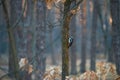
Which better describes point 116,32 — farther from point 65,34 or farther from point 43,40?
point 65,34

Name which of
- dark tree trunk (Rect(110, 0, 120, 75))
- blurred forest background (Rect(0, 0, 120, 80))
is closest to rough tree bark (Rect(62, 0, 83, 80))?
blurred forest background (Rect(0, 0, 120, 80))

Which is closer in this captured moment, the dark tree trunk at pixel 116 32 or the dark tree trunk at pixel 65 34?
the dark tree trunk at pixel 65 34

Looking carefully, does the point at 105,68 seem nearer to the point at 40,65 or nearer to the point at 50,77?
the point at 50,77

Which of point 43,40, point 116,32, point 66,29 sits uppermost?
point 66,29

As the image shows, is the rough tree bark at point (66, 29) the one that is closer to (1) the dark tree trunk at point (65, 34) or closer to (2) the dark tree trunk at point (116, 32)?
(1) the dark tree trunk at point (65, 34)

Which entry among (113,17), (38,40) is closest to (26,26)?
(38,40)

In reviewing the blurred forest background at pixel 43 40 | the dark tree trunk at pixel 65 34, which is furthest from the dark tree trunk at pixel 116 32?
the dark tree trunk at pixel 65 34

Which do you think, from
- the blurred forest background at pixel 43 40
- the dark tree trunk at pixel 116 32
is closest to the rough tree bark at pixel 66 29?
the blurred forest background at pixel 43 40

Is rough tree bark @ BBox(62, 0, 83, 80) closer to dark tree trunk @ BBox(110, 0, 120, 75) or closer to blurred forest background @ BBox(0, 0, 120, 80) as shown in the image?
blurred forest background @ BBox(0, 0, 120, 80)

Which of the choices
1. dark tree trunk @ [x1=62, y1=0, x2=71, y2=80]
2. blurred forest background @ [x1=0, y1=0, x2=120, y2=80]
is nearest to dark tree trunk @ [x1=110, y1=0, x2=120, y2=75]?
blurred forest background @ [x1=0, y1=0, x2=120, y2=80]

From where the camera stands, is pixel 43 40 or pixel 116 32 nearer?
pixel 116 32

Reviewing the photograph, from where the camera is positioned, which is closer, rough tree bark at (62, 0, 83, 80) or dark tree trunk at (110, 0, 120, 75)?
rough tree bark at (62, 0, 83, 80)

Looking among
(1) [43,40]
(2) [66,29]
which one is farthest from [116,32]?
(2) [66,29]

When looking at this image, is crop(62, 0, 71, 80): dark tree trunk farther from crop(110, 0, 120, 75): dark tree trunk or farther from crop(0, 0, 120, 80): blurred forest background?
crop(110, 0, 120, 75): dark tree trunk
